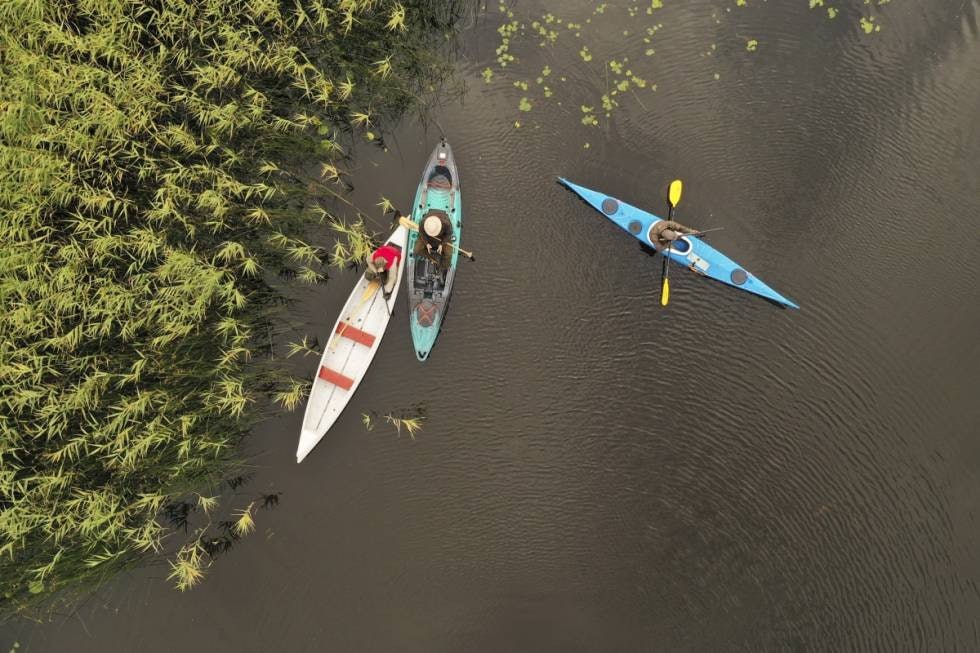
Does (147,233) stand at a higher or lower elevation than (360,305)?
lower

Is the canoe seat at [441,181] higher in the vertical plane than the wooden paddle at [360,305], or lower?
higher

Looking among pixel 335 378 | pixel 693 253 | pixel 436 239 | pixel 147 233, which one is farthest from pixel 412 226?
pixel 693 253

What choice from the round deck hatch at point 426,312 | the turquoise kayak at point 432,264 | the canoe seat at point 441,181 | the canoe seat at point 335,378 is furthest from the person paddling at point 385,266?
the canoe seat at point 335,378

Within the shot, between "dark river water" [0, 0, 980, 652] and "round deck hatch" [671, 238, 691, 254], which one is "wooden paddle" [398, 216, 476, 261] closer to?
"dark river water" [0, 0, 980, 652]

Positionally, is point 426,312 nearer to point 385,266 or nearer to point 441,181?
point 385,266

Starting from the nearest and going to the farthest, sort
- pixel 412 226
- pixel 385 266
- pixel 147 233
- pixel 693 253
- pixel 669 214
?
1. pixel 147 233
2. pixel 385 266
3. pixel 412 226
4. pixel 693 253
5. pixel 669 214

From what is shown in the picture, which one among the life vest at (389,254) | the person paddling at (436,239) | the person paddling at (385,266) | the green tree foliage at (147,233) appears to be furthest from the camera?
the life vest at (389,254)

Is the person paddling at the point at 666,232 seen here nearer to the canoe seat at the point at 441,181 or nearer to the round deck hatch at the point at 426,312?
the canoe seat at the point at 441,181

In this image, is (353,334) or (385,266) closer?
(385,266)
